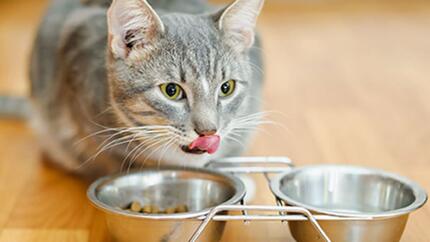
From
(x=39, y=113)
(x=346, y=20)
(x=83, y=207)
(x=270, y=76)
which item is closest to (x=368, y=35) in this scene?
(x=346, y=20)

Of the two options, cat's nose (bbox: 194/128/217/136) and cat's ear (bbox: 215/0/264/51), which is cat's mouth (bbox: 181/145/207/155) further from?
cat's ear (bbox: 215/0/264/51)

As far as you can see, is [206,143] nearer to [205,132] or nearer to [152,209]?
[205,132]

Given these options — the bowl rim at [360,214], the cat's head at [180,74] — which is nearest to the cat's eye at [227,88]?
the cat's head at [180,74]

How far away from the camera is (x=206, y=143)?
175 centimetres

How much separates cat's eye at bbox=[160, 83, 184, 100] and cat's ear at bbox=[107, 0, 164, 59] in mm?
103

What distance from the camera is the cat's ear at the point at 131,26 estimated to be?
1.78 meters

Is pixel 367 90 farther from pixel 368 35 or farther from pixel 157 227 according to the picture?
pixel 157 227

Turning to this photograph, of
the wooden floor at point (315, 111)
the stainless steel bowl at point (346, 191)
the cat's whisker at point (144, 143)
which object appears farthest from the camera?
the wooden floor at point (315, 111)

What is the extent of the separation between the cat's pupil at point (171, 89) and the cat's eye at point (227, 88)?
0.37ft

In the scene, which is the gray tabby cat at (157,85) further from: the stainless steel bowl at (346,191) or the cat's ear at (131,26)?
the stainless steel bowl at (346,191)

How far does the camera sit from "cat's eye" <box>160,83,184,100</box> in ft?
5.88

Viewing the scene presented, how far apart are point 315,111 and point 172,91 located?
3.62ft

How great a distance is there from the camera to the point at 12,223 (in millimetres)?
1948

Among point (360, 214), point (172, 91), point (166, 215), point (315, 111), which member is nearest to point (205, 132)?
point (172, 91)
